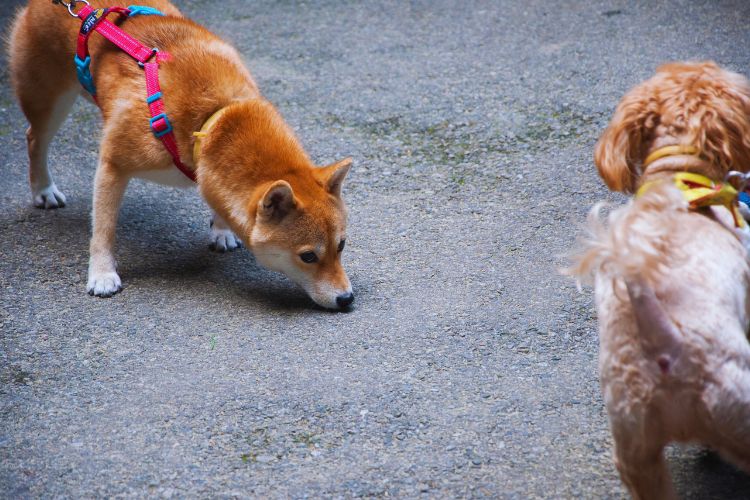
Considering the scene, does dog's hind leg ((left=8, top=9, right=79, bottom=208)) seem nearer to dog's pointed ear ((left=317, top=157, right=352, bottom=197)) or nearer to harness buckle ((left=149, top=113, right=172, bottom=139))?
harness buckle ((left=149, top=113, right=172, bottom=139))

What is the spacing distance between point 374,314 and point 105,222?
1575 millimetres

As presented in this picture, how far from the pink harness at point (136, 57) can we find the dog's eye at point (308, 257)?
0.77 metres

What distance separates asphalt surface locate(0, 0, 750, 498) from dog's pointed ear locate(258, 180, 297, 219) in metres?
0.52

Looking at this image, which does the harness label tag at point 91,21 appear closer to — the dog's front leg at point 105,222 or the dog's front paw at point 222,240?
the dog's front leg at point 105,222

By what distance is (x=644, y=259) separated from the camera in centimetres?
233

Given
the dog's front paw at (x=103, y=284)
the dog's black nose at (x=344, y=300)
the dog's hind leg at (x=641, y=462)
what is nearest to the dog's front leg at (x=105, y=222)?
the dog's front paw at (x=103, y=284)

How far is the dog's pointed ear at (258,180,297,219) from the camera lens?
154 inches

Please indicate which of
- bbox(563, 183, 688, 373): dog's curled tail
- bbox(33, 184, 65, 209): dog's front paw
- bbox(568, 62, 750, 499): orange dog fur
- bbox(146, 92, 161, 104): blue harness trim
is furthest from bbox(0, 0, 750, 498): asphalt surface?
bbox(146, 92, 161, 104): blue harness trim

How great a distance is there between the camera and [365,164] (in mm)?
5539

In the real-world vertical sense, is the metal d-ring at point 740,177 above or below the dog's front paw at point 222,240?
above

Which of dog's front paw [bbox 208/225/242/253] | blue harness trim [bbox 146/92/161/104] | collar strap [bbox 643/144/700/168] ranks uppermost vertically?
collar strap [bbox 643/144/700/168]

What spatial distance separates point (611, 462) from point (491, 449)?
17.4 inches

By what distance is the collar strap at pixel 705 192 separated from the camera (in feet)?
8.79

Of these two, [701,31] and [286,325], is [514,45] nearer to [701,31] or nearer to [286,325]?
[701,31]
